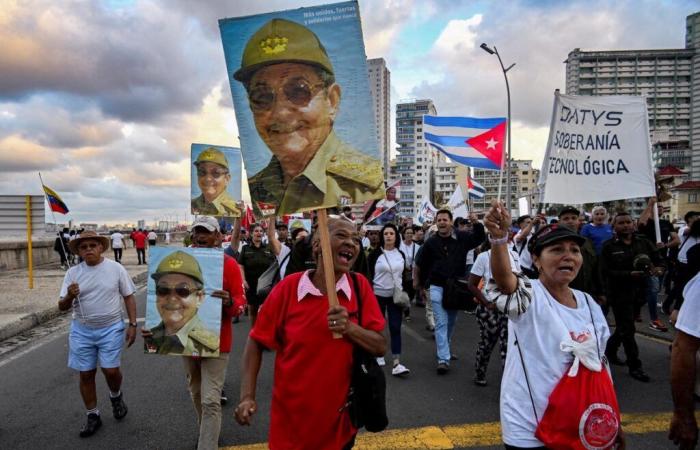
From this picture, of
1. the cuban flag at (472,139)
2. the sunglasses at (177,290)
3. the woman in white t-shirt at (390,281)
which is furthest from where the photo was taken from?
the cuban flag at (472,139)

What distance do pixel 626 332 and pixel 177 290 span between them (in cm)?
502

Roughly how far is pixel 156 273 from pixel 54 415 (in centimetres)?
207

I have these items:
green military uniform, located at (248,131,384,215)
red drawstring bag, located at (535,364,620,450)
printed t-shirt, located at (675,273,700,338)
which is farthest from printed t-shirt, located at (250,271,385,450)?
printed t-shirt, located at (675,273,700,338)

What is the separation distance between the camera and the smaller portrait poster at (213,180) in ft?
26.5

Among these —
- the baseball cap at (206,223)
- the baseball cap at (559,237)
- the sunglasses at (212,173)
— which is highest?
the sunglasses at (212,173)

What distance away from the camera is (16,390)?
16.8ft

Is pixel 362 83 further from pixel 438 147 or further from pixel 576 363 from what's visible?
pixel 438 147

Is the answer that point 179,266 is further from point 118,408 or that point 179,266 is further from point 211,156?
point 211,156

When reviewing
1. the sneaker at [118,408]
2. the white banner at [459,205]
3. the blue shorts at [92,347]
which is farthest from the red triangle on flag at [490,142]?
the sneaker at [118,408]

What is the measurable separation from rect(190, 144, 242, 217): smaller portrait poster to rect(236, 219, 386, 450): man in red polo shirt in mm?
5888

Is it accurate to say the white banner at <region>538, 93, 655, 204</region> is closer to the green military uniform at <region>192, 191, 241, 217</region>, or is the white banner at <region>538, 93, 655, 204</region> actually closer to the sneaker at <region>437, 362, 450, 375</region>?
the sneaker at <region>437, 362, 450, 375</region>

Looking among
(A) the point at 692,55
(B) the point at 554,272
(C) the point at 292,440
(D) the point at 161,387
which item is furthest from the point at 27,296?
(A) the point at 692,55

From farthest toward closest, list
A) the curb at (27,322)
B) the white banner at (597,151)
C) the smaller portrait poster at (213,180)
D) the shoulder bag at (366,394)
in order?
the smaller portrait poster at (213,180), the curb at (27,322), the white banner at (597,151), the shoulder bag at (366,394)

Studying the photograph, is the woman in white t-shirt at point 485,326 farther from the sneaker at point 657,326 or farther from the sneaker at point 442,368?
the sneaker at point 657,326
